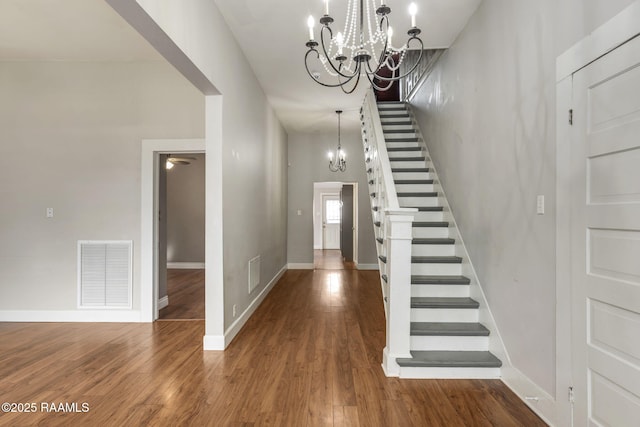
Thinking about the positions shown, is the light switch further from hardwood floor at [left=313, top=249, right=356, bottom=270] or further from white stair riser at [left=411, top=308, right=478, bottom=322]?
hardwood floor at [left=313, top=249, right=356, bottom=270]

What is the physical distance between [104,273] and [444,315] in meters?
3.70

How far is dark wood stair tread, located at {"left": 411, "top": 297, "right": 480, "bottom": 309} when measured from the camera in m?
2.95

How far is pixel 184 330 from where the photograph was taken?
3.59 meters

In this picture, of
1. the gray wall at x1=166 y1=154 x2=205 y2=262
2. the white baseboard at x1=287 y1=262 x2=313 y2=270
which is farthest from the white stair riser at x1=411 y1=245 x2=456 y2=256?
the gray wall at x1=166 y1=154 x2=205 y2=262

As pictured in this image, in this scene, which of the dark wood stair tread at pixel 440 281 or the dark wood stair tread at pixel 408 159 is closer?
the dark wood stair tread at pixel 440 281

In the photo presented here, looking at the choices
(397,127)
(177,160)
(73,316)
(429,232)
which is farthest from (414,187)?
(177,160)

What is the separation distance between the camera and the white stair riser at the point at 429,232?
3818mm

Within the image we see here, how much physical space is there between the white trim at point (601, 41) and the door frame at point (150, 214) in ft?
11.2

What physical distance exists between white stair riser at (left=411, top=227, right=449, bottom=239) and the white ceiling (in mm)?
2029

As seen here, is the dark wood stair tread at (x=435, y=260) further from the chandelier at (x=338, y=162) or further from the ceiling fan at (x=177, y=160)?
the ceiling fan at (x=177, y=160)

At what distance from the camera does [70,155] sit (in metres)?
3.94

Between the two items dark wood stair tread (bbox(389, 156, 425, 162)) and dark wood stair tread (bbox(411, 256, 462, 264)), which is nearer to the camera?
dark wood stair tread (bbox(411, 256, 462, 264))

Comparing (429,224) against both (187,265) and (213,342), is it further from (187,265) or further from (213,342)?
(187,265)

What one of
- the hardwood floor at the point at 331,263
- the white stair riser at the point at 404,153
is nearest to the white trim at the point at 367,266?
the hardwood floor at the point at 331,263
